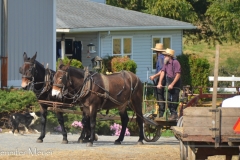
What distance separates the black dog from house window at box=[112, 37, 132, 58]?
16.8 m

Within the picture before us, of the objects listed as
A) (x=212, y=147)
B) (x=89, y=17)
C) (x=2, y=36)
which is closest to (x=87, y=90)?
(x=212, y=147)

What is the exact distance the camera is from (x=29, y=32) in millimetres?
23453

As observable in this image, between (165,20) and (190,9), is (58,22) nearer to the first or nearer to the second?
(165,20)

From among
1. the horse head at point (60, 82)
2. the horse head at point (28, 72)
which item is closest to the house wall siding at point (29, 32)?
the horse head at point (28, 72)

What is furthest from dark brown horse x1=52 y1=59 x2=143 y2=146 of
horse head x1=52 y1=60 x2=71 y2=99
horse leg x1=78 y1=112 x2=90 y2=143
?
horse leg x1=78 y1=112 x2=90 y2=143

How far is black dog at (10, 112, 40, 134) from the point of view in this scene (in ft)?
59.0

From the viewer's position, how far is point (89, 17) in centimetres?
3412

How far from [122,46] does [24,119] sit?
57.8ft

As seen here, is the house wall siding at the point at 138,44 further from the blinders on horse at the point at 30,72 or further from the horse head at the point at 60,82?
the horse head at the point at 60,82

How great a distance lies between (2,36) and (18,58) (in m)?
1.13

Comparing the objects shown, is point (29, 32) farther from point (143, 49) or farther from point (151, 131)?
point (143, 49)

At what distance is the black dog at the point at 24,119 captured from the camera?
59.0 feet

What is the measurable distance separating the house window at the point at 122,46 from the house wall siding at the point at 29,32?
1091 cm

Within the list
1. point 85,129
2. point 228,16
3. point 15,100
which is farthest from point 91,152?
point 228,16
